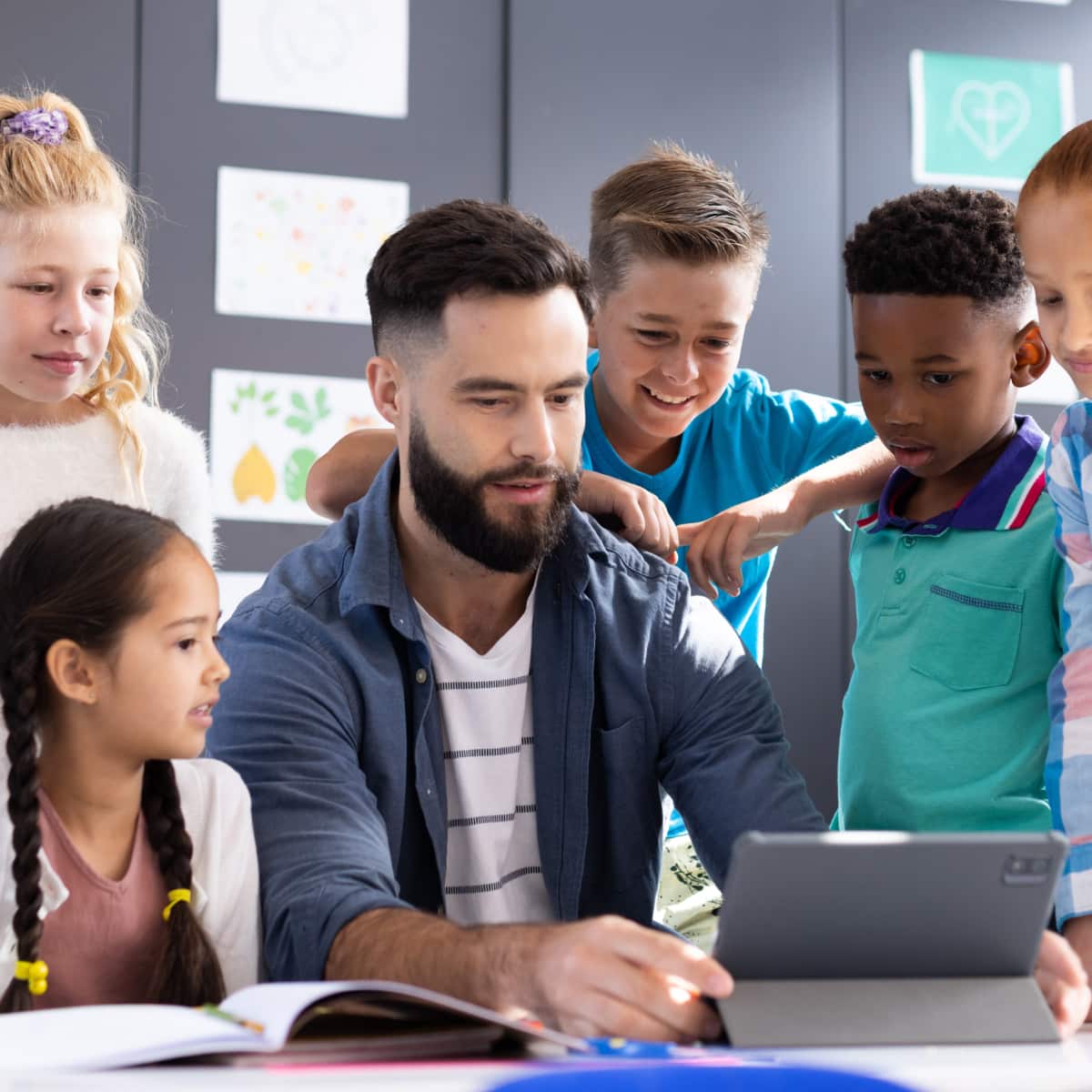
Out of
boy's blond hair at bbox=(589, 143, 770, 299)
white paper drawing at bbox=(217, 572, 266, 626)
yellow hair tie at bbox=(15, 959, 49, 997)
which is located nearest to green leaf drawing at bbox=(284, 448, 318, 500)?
white paper drawing at bbox=(217, 572, 266, 626)

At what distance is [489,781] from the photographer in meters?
1.54

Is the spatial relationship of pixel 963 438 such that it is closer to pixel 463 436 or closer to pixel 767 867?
pixel 463 436

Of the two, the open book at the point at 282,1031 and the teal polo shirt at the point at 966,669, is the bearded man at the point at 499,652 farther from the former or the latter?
the open book at the point at 282,1031

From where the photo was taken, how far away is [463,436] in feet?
5.12

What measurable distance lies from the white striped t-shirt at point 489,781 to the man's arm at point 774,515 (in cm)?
28

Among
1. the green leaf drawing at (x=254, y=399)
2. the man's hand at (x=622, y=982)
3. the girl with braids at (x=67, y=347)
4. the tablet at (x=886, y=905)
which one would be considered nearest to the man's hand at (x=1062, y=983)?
the tablet at (x=886, y=905)

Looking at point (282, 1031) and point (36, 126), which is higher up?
point (36, 126)

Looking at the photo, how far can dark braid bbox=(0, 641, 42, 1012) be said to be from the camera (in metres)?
1.18

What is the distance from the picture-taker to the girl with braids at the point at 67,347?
6.49ft

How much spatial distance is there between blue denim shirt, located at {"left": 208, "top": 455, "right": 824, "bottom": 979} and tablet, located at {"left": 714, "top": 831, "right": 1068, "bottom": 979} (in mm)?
495

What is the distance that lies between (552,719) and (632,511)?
0.29 metres

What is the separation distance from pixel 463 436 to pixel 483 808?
387 millimetres

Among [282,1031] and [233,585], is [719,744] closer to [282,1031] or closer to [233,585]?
[282,1031]

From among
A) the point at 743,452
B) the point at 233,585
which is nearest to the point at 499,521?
the point at 743,452
